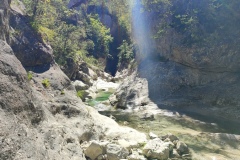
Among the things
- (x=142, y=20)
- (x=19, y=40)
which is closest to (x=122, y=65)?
(x=142, y=20)

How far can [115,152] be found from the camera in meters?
13.8

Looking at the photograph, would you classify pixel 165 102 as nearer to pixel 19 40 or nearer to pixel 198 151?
pixel 198 151

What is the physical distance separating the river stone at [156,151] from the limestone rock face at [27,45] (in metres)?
12.1

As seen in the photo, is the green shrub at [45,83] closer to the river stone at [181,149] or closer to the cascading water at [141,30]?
the river stone at [181,149]

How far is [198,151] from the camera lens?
1711cm

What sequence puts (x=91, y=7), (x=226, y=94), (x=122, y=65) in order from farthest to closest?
(x=91, y=7) < (x=122, y=65) < (x=226, y=94)

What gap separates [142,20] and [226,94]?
23459mm

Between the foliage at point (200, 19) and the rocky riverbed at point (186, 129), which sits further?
the foliage at point (200, 19)

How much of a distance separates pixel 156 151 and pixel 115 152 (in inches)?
107

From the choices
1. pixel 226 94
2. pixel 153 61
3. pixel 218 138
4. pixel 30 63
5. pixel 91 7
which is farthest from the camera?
pixel 91 7

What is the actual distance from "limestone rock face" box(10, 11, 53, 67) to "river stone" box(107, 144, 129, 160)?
37.1ft

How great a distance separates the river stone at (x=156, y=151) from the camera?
1491 centimetres

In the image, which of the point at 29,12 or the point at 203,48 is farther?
the point at 203,48

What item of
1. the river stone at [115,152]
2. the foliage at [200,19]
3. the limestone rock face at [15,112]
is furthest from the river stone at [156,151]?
the foliage at [200,19]
